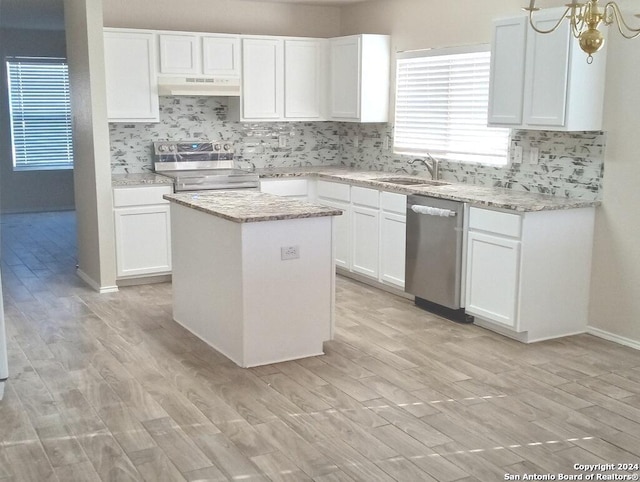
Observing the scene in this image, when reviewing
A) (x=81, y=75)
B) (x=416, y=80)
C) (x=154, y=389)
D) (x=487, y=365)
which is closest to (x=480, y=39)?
(x=416, y=80)

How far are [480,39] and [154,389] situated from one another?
366 cm

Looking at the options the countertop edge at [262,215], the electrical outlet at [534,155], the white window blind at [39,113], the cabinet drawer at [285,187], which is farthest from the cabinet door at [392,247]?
the white window blind at [39,113]

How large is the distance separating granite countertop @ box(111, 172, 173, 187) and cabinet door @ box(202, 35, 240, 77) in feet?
3.41

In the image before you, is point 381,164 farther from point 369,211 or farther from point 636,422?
point 636,422

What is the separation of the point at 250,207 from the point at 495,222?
5.31 ft

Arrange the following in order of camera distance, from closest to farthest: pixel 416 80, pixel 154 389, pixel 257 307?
pixel 154 389 → pixel 257 307 → pixel 416 80

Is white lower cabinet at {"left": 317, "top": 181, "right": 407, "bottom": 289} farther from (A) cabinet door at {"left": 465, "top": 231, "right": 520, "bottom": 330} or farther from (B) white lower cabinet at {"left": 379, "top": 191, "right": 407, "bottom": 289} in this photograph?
(A) cabinet door at {"left": 465, "top": 231, "right": 520, "bottom": 330}

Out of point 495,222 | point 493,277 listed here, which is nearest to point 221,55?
Answer: point 495,222

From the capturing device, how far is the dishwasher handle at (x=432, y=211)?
5215mm

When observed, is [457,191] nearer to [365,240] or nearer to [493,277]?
[493,277]

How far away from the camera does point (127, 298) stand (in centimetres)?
600

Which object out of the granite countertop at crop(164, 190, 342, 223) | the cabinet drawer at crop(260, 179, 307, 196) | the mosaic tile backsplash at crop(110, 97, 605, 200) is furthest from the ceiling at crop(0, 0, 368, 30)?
the granite countertop at crop(164, 190, 342, 223)

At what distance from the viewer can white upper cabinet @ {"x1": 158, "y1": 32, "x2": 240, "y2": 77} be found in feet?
21.1

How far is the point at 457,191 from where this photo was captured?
5.45 m
